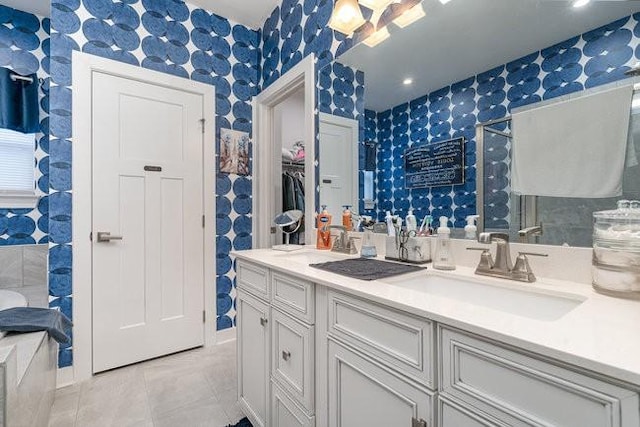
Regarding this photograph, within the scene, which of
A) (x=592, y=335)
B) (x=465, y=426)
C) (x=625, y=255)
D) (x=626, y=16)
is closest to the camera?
(x=592, y=335)

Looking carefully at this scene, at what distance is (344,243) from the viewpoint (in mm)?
1721

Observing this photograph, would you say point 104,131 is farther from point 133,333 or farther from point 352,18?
point 352,18

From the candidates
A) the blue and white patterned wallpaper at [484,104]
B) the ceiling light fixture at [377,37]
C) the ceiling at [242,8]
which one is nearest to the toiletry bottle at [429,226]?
the blue and white patterned wallpaper at [484,104]

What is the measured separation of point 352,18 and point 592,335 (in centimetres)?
178

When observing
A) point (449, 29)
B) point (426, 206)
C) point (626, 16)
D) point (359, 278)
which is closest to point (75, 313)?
point (359, 278)

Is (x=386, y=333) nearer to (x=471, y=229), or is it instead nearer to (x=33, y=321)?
(x=471, y=229)

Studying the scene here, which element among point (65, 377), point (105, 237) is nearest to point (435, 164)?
point (105, 237)

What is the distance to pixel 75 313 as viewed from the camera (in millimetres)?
2021

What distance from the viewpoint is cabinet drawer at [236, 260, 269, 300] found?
1.43 m

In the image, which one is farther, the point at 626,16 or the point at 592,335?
the point at 626,16

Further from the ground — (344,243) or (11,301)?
(344,243)

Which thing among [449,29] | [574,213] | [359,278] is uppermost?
[449,29]

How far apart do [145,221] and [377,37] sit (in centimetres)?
201

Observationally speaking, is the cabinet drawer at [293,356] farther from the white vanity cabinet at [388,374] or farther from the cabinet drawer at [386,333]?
the cabinet drawer at [386,333]
